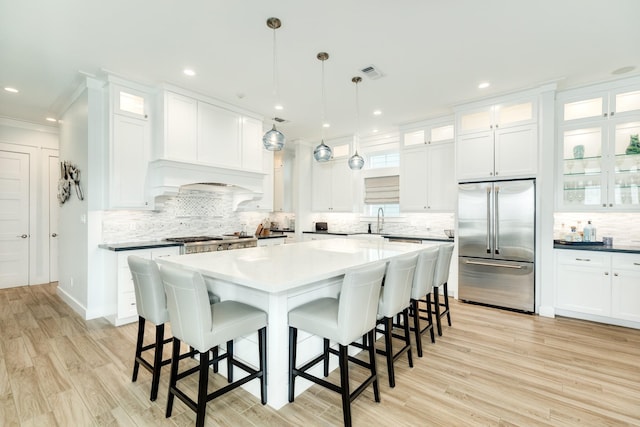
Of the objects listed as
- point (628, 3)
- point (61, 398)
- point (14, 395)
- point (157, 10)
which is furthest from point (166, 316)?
point (628, 3)

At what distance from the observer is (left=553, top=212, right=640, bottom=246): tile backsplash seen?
3779mm

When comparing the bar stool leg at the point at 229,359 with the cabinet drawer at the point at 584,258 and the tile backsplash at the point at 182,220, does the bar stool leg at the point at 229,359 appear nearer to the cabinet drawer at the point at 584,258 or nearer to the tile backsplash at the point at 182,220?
the tile backsplash at the point at 182,220

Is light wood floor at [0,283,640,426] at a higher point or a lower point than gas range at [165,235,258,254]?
lower

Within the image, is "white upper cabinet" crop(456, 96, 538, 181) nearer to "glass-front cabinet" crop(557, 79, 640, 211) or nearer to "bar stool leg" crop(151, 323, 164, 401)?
"glass-front cabinet" crop(557, 79, 640, 211)

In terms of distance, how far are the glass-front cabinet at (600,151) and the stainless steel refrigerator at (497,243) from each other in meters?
0.59

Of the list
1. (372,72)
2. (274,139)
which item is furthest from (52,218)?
(372,72)

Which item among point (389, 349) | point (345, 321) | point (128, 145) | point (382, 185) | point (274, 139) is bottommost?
point (389, 349)

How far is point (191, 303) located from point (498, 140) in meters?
4.34

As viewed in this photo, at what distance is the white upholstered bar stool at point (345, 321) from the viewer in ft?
5.91

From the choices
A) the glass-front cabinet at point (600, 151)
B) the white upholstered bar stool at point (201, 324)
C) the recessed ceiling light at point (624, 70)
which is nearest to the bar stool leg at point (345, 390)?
the white upholstered bar stool at point (201, 324)

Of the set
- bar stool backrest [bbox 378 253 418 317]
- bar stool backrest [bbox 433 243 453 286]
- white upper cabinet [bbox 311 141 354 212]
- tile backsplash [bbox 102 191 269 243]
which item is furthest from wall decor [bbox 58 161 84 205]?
bar stool backrest [bbox 433 243 453 286]

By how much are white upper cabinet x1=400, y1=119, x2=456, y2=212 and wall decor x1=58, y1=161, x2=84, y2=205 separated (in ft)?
16.1

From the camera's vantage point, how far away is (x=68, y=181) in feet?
13.8

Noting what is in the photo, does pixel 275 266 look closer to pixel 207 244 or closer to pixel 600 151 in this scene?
pixel 207 244
